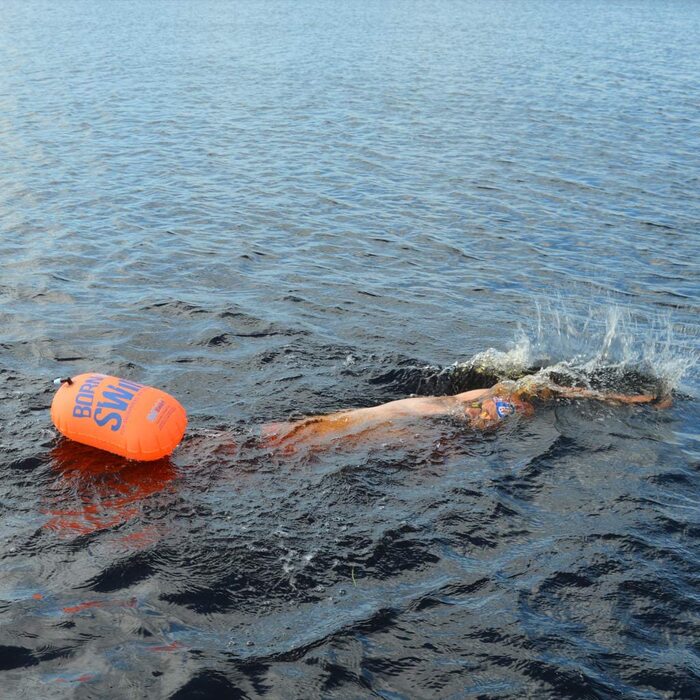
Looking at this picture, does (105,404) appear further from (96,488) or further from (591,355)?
(591,355)

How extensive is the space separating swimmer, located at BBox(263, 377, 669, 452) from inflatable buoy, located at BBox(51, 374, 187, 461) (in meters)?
1.41

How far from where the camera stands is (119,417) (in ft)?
28.9

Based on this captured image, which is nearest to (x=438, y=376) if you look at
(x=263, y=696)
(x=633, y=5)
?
(x=263, y=696)

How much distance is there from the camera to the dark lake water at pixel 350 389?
277 inches

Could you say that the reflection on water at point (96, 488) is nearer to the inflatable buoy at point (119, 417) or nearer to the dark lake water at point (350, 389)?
the dark lake water at point (350, 389)

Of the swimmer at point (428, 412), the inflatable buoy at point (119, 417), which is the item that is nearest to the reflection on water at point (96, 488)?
the inflatable buoy at point (119, 417)

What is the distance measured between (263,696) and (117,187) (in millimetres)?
16843

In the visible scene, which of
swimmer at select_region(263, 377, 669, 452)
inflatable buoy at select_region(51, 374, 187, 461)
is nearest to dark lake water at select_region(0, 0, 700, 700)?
swimmer at select_region(263, 377, 669, 452)

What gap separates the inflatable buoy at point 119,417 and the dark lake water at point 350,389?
44 centimetres

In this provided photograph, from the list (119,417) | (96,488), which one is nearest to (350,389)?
(119,417)

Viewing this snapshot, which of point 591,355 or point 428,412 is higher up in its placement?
point 428,412

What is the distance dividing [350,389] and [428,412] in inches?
58.1

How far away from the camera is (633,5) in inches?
2869

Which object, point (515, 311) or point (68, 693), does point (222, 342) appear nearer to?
point (515, 311)
